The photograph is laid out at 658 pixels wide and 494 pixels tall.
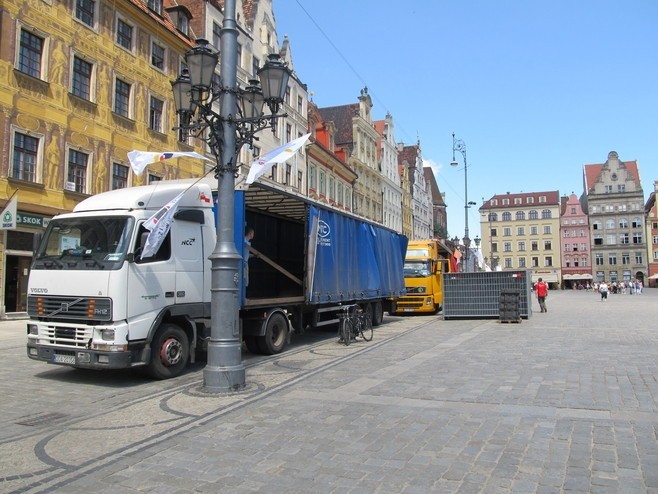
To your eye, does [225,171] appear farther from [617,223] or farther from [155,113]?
[617,223]

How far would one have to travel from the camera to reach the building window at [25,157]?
62.0 feet

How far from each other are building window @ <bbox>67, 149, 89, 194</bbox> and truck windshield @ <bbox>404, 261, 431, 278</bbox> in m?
13.6

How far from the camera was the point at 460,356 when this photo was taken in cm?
1092

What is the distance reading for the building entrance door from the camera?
18.9 m

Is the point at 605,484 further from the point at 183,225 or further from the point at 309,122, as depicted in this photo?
the point at 309,122

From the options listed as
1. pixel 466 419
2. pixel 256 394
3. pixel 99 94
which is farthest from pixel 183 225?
pixel 99 94

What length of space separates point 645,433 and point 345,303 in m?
10.6

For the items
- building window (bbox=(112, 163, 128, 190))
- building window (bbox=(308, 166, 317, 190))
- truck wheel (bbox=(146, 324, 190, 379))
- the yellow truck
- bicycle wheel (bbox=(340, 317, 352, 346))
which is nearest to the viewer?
truck wheel (bbox=(146, 324, 190, 379))

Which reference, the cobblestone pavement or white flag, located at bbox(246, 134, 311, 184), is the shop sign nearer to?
the cobblestone pavement

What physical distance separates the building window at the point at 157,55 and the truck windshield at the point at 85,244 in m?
19.2

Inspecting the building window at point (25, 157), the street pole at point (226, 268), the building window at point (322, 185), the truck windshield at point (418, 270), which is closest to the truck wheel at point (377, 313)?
the truck windshield at point (418, 270)

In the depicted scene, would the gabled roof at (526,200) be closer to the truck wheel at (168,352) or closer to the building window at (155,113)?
the building window at (155,113)

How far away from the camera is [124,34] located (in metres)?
23.9

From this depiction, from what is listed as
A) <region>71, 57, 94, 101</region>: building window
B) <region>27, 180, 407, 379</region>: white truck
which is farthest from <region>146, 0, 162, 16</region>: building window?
<region>27, 180, 407, 379</region>: white truck
